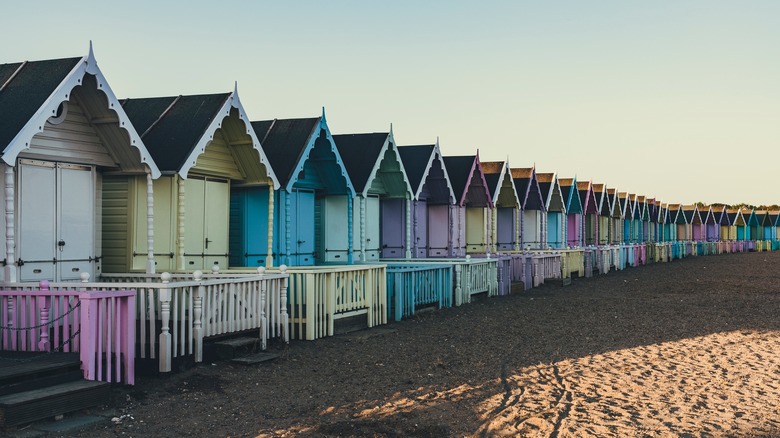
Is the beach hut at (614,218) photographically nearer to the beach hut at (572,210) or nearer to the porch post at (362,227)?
the beach hut at (572,210)

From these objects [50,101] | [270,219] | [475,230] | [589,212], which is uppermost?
[50,101]

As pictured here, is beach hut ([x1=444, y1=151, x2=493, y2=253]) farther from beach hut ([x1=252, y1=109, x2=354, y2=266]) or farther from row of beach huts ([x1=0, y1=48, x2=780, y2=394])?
beach hut ([x1=252, y1=109, x2=354, y2=266])

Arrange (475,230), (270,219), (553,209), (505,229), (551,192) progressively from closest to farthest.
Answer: (270,219), (475,230), (505,229), (551,192), (553,209)

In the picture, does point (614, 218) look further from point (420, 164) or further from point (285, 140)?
point (285, 140)

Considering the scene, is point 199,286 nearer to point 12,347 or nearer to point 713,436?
point 12,347

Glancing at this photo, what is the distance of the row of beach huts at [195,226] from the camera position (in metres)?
10.4

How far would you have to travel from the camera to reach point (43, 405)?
7863mm

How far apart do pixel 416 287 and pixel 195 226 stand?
5.20 meters

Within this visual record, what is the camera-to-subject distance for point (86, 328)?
898cm

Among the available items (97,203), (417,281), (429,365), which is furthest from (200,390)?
(417,281)

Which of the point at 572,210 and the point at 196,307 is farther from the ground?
the point at 572,210

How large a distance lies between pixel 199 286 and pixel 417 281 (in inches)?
311

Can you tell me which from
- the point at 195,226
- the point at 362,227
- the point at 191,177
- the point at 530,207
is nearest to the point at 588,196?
the point at 530,207

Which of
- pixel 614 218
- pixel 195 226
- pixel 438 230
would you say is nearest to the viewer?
pixel 195 226
